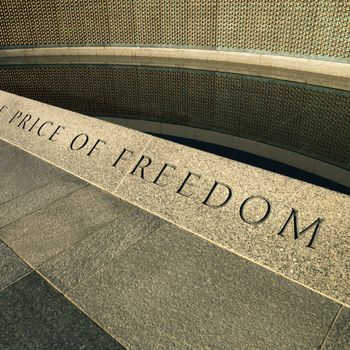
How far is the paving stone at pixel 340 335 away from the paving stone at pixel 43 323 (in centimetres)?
133

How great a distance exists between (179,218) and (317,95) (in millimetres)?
5726

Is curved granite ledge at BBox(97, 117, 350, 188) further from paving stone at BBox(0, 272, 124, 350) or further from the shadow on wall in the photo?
paving stone at BBox(0, 272, 124, 350)

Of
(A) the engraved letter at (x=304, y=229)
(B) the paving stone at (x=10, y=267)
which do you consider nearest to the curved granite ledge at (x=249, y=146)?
(A) the engraved letter at (x=304, y=229)

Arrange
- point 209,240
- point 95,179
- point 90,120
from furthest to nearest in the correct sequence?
point 90,120 → point 95,179 → point 209,240

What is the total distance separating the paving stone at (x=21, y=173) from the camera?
4.33 metres

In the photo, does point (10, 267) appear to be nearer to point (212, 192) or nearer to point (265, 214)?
point (212, 192)

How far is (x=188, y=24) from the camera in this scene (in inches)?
545

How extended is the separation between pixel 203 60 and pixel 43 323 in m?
11.8

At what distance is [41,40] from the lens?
51.9 feet

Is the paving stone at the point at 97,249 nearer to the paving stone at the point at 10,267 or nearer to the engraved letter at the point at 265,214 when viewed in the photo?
the paving stone at the point at 10,267

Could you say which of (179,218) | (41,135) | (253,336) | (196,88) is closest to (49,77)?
(196,88)

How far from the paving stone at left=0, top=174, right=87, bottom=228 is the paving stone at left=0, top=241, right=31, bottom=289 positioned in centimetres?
52

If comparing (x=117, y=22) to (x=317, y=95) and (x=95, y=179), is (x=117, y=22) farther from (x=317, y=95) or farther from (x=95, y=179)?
(x=95, y=179)

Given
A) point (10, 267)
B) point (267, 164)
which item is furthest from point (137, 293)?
point (267, 164)
